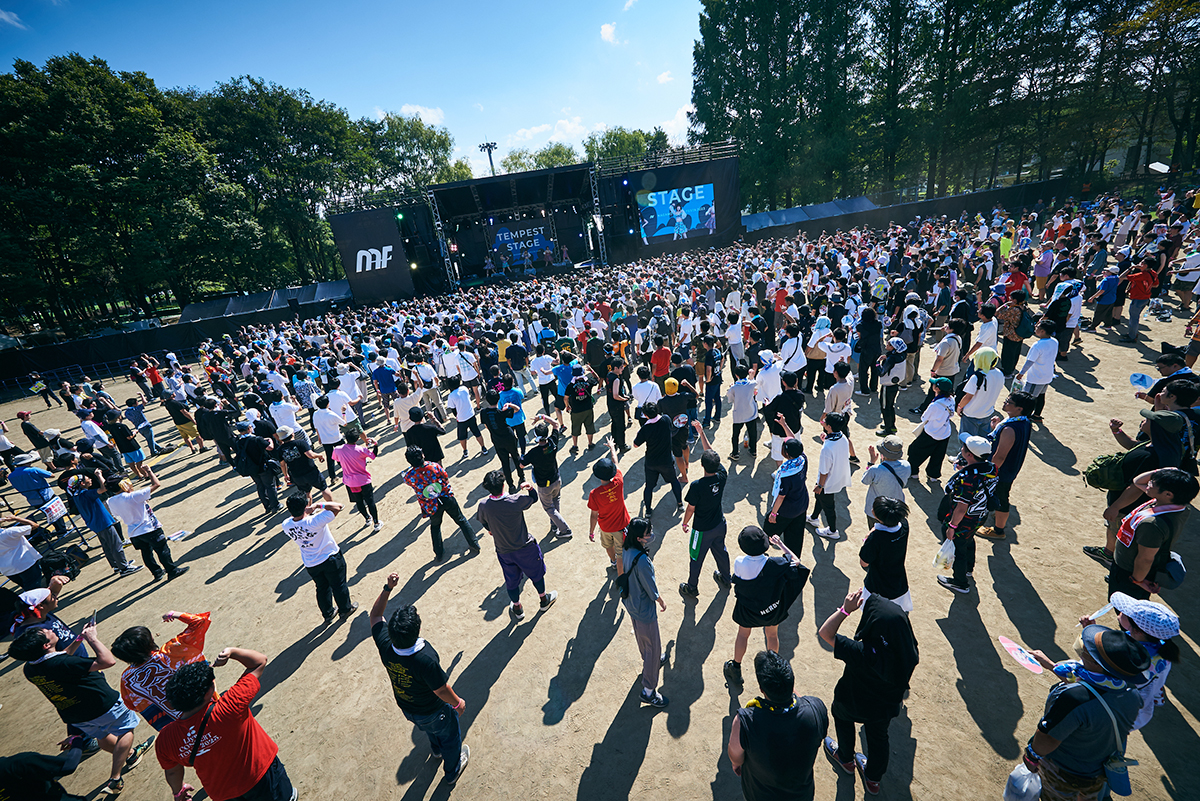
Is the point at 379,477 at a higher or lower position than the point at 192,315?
lower

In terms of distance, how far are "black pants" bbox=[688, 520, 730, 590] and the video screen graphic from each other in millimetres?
27307

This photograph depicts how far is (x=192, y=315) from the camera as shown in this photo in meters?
28.6

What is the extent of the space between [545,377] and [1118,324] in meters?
13.5

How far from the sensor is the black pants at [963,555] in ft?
14.5

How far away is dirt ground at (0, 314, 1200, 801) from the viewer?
3.47 meters

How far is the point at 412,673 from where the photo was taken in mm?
3105

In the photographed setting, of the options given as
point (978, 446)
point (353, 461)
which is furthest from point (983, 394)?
point (353, 461)

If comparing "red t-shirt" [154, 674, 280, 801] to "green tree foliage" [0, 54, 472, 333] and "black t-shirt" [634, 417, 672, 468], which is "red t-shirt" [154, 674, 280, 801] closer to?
"black t-shirt" [634, 417, 672, 468]

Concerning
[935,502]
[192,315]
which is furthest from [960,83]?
[192,315]

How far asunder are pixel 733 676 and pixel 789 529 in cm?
161

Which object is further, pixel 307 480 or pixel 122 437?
pixel 122 437

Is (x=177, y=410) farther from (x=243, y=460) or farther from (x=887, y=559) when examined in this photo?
(x=887, y=559)

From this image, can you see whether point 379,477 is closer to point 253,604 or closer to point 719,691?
point 253,604

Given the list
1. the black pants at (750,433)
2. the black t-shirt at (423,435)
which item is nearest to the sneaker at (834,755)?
the black pants at (750,433)
